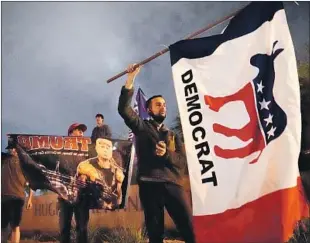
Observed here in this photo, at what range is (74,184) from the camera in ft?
8.97

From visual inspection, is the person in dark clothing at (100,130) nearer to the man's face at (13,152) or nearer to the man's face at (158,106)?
the man's face at (158,106)

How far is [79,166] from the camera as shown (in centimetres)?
276

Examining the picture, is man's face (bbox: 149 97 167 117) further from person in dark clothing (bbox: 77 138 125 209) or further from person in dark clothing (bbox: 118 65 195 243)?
person in dark clothing (bbox: 77 138 125 209)

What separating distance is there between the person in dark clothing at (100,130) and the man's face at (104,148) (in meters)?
0.03

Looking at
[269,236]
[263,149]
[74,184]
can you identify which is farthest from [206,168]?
[74,184]

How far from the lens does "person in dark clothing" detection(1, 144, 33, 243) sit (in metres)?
2.68

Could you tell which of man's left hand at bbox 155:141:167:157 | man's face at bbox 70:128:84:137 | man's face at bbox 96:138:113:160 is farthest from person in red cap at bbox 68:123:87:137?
man's left hand at bbox 155:141:167:157

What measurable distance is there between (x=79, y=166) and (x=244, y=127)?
1005 mm

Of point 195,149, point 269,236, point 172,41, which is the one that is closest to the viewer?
point 269,236

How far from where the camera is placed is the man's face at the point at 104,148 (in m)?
2.79

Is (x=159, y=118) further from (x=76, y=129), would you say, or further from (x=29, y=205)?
(x=29, y=205)

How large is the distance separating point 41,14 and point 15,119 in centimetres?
67

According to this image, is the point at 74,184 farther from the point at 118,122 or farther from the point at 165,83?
the point at 165,83

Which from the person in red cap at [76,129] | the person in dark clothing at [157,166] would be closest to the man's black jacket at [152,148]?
the person in dark clothing at [157,166]
